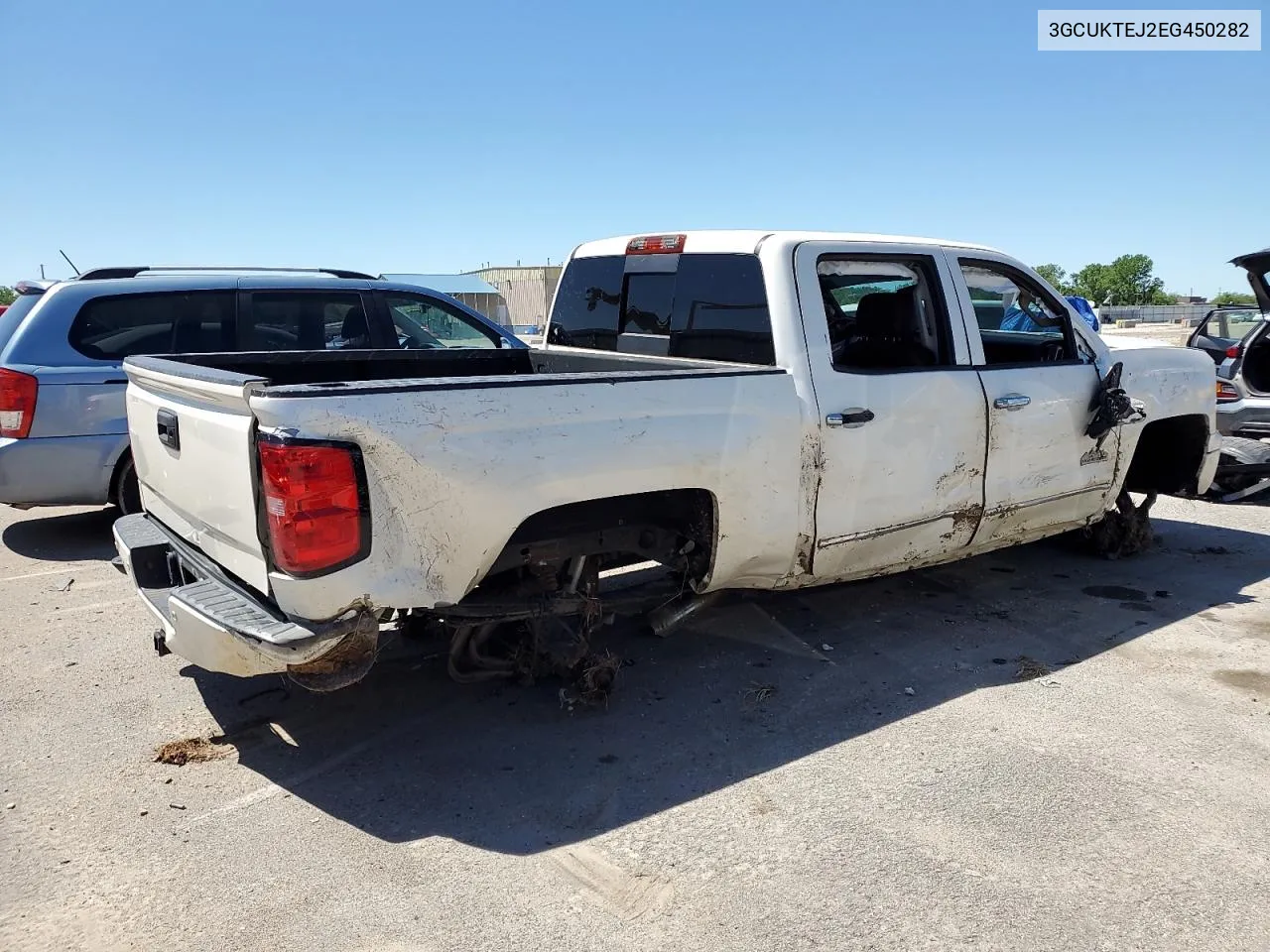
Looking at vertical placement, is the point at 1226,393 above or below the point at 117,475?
above

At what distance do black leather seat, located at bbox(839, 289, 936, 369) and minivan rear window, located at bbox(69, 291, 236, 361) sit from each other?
14.5 feet

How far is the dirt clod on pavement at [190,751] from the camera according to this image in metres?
3.46

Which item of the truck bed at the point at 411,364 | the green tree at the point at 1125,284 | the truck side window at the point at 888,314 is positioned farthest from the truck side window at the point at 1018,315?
the green tree at the point at 1125,284

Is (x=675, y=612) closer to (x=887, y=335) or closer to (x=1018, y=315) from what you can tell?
(x=887, y=335)

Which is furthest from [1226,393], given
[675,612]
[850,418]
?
[675,612]

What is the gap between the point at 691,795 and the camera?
10.5 ft

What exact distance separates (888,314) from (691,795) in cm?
275

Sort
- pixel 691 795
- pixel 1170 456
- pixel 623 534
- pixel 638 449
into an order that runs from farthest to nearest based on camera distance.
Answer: pixel 1170 456, pixel 623 534, pixel 638 449, pixel 691 795

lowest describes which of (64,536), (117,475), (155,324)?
(64,536)

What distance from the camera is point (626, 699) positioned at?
3990mm

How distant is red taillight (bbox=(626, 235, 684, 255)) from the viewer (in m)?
4.58

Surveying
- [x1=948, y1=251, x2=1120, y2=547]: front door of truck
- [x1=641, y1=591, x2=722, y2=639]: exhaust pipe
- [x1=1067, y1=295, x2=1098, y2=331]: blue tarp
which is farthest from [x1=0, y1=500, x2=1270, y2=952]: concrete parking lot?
[x1=1067, y1=295, x2=1098, y2=331]: blue tarp

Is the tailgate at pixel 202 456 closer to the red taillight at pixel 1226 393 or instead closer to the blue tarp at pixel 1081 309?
the blue tarp at pixel 1081 309

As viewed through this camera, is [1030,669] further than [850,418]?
Yes
